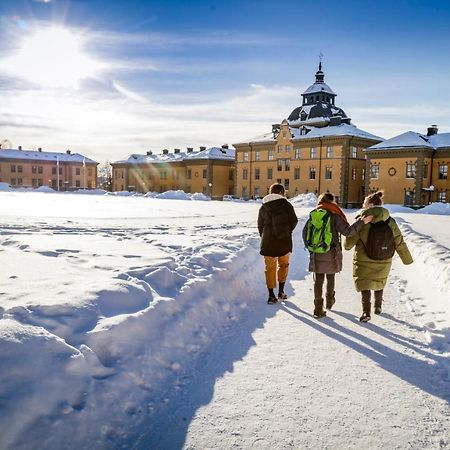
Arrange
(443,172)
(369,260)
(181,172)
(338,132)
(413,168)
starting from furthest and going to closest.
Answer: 1. (181,172)
2. (338,132)
3. (413,168)
4. (443,172)
5. (369,260)

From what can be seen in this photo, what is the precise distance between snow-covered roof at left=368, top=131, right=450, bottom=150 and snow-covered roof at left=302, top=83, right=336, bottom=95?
19244 millimetres

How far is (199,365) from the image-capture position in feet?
14.2

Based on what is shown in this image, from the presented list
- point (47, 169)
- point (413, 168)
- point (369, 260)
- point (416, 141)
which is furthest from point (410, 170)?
point (47, 169)

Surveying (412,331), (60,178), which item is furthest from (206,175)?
(412,331)

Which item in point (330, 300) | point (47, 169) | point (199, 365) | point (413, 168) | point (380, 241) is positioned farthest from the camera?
point (47, 169)

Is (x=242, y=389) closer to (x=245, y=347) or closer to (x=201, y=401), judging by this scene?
(x=201, y=401)

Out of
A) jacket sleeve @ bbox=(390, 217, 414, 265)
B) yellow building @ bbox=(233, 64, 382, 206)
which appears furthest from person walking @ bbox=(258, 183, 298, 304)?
yellow building @ bbox=(233, 64, 382, 206)

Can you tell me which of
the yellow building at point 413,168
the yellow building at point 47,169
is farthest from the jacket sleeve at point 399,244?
the yellow building at point 47,169

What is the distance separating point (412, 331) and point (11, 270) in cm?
570

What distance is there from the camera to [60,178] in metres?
89.3

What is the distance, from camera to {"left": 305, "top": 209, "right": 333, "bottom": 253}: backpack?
6062 mm

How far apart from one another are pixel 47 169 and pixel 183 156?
32.8 metres

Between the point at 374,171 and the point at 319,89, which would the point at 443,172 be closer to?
the point at 374,171

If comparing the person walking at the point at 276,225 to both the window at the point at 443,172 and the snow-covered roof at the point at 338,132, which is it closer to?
the window at the point at 443,172
